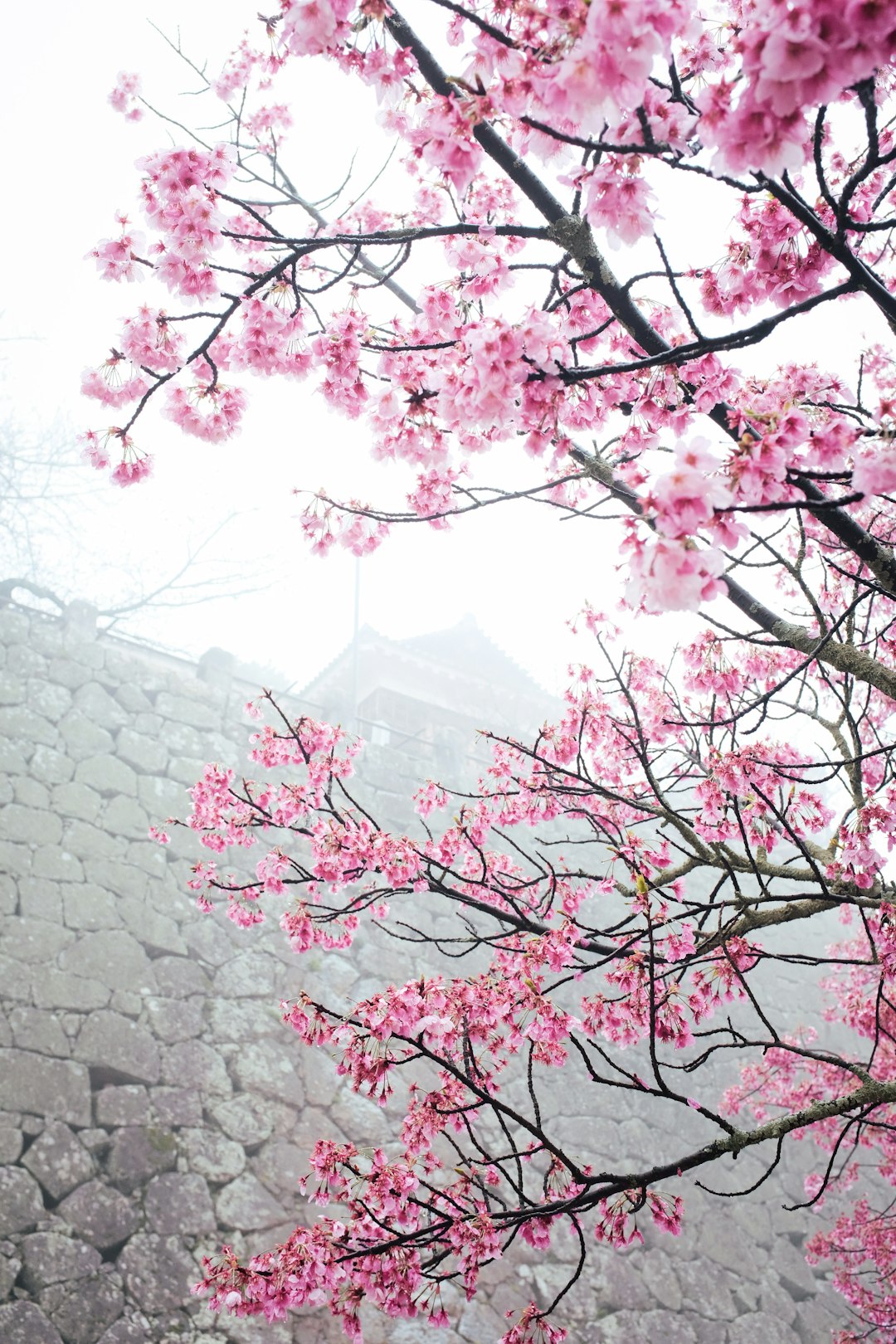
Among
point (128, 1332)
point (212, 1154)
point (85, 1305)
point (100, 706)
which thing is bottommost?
point (128, 1332)

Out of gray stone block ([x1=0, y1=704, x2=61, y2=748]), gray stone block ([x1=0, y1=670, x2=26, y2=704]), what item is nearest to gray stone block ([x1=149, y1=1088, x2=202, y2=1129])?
gray stone block ([x1=0, y1=704, x2=61, y2=748])

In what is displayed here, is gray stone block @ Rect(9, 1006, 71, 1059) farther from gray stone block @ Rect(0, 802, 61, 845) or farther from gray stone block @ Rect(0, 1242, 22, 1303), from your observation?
gray stone block @ Rect(0, 802, 61, 845)

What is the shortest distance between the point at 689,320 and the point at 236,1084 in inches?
281

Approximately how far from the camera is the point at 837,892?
10.5ft

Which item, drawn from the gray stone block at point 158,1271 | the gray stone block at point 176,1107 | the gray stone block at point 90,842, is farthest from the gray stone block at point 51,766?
the gray stone block at point 158,1271

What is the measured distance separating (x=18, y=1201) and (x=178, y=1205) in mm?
1121

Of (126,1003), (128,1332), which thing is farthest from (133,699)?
(128,1332)

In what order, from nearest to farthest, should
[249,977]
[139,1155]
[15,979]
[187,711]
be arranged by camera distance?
[139,1155]
[15,979]
[249,977]
[187,711]

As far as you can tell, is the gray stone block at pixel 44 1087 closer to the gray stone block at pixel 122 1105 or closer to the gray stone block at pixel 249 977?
the gray stone block at pixel 122 1105

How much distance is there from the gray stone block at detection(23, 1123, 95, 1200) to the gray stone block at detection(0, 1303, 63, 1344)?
28.8 inches

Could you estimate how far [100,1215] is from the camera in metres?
5.38

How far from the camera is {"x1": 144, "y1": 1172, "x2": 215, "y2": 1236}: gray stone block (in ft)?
18.2

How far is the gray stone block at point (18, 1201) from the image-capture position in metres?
5.02

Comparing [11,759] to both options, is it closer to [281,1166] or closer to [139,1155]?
[139,1155]
